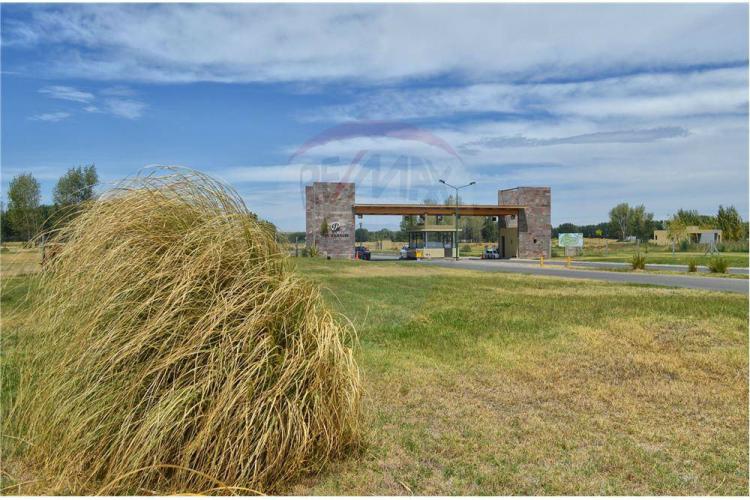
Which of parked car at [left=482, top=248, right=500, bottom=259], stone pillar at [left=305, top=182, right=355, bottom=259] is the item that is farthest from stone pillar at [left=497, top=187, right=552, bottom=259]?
stone pillar at [left=305, top=182, right=355, bottom=259]

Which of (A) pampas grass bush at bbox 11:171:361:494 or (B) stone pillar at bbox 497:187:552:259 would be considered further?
(B) stone pillar at bbox 497:187:552:259

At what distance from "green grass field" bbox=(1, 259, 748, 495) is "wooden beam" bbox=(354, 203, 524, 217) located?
35.6 meters

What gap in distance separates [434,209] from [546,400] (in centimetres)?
4438

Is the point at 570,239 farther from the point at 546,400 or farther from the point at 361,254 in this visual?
the point at 546,400

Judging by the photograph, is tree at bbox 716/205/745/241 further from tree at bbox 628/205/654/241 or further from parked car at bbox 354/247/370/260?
parked car at bbox 354/247/370/260

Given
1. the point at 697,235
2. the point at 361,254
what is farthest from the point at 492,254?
the point at 697,235

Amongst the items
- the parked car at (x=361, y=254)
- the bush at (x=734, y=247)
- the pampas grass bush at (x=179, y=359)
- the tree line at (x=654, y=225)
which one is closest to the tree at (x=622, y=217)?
the tree line at (x=654, y=225)

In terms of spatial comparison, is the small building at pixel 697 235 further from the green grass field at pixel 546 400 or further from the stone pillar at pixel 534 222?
the green grass field at pixel 546 400

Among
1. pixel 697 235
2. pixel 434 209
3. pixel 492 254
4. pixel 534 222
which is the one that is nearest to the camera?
pixel 434 209

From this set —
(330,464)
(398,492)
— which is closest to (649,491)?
(398,492)

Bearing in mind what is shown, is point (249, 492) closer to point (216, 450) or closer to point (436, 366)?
point (216, 450)

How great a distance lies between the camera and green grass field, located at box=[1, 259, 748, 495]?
390cm

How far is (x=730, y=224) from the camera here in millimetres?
56500

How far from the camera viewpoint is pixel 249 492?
11.7 ft
